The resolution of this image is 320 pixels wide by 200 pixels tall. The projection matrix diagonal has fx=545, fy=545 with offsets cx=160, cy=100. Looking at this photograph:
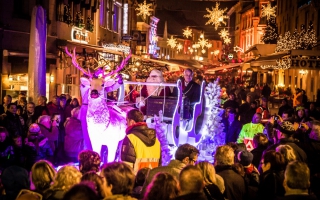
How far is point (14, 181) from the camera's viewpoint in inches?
227

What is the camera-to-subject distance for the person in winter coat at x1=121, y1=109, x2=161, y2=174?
7344 mm

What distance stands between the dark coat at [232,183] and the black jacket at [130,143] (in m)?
1.22

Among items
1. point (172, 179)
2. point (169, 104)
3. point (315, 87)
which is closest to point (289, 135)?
point (169, 104)

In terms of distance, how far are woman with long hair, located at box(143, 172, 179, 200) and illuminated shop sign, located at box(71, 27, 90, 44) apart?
20994 millimetres

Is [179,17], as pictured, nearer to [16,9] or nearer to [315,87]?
[315,87]

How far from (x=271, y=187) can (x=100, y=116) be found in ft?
14.3

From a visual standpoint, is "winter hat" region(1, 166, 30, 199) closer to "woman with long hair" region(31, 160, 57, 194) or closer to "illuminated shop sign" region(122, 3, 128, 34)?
"woman with long hair" region(31, 160, 57, 194)

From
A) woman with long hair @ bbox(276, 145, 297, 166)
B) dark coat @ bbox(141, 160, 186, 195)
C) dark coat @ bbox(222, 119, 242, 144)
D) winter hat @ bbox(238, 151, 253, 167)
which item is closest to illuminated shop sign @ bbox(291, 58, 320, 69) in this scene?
dark coat @ bbox(222, 119, 242, 144)

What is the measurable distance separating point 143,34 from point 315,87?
14.3 meters

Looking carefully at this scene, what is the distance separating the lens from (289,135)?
351 inches

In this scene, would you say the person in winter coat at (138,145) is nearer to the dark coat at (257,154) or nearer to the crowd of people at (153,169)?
the crowd of people at (153,169)

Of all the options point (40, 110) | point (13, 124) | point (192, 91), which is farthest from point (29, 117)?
point (192, 91)

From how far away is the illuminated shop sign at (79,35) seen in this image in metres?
25.4

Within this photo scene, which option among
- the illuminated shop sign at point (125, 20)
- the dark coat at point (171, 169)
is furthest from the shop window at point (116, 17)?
the dark coat at point (171, 169)
